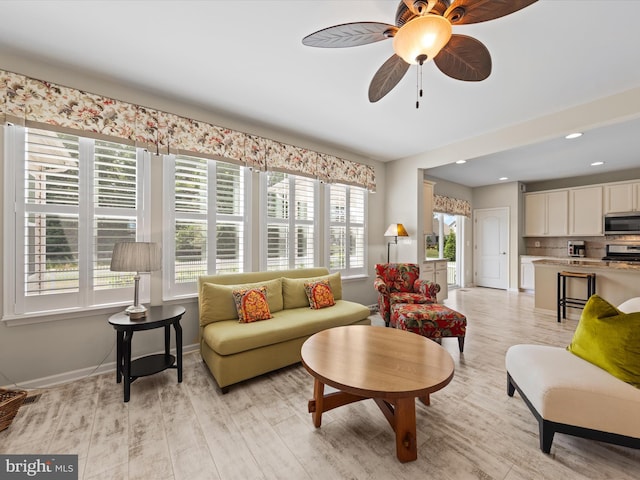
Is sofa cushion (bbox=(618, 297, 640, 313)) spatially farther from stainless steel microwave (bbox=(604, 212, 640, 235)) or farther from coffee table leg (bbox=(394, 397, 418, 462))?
stainless steel microwave (bbox=(604, 212, 640, 235))

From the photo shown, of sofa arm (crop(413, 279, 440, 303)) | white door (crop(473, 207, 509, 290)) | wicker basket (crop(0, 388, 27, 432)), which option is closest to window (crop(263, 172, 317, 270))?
sofa arm (crop(413, 279, 440, 303))

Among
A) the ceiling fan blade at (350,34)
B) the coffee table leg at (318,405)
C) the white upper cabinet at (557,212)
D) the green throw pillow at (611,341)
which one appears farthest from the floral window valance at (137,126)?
the white upper cabinet at (557,212)

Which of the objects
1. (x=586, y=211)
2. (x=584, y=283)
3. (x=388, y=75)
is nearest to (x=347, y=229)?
(x=388, y=75)

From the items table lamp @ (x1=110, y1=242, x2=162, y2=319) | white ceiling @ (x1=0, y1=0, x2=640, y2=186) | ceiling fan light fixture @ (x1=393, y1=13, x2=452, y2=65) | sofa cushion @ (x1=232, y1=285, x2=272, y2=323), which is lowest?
sofa cushion @ (x1=232, y1=285, x2=272, y2=323)

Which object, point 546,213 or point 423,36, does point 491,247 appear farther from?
point 423,36

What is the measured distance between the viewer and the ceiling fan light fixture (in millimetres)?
1305

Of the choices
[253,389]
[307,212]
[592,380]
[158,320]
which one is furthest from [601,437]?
[307,212]

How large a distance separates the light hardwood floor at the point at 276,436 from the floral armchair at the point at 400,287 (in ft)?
3.78

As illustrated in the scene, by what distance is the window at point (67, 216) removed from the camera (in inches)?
85.7

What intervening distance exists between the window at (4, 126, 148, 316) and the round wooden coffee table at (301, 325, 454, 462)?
2075mm

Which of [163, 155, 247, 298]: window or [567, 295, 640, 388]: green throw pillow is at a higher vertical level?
[163, 155, 247, 298]: window

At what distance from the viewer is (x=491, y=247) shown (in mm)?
7004

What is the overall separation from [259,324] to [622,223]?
716 cm

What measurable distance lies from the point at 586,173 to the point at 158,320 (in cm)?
811
